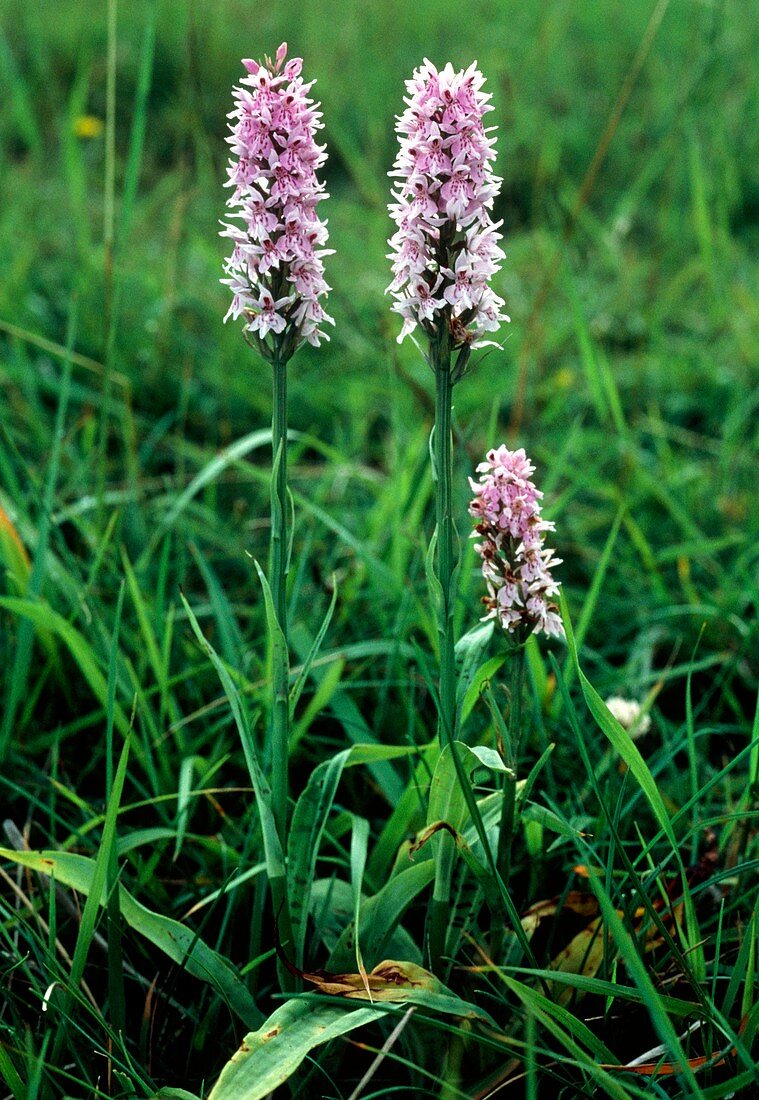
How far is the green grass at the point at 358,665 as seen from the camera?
1.53m

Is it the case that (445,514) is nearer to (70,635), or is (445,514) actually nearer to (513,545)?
(513,545)

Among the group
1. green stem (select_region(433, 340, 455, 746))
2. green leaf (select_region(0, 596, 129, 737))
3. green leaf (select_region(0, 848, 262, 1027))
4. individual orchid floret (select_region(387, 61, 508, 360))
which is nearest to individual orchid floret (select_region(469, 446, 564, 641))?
green stem (select_region(433, 340, 455, 746))

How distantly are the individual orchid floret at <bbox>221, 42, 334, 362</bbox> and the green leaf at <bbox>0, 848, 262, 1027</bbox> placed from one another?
869 millimetres

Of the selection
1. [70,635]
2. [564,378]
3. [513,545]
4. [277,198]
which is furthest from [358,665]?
[564,378]

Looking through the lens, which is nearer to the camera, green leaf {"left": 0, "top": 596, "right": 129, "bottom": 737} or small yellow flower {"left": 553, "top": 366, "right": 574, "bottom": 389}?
green leaf {"left": 0, "top": 596, "right": 129, "bottom": 737}

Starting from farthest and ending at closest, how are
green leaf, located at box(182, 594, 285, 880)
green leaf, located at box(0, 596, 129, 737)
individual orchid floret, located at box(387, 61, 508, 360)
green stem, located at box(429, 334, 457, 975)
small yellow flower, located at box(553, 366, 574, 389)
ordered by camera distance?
small yellow flower, located at box(553, 366, 574, 389)
green leaf, located at box(0, 596, 129, 737)
green leaf, located at box(182, 594, 285, 880)
green stem, located at box(429, 334, 457, 975)
individual orchid floret, located at box(387, 61, 508, 360)

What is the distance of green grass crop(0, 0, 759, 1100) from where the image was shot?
153 cm

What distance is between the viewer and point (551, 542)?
10.1ft

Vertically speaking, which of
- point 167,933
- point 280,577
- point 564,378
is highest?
point 564,378

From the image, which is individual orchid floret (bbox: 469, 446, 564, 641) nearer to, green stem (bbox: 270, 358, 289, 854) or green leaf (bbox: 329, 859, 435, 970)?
green stem (bbox: 270, 358, 289, 854)

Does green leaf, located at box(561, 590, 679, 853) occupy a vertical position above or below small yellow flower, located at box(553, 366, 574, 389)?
below

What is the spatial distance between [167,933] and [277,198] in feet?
3.62

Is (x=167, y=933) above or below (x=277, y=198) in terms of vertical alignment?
below

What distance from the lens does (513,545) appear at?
1518 millimetres
